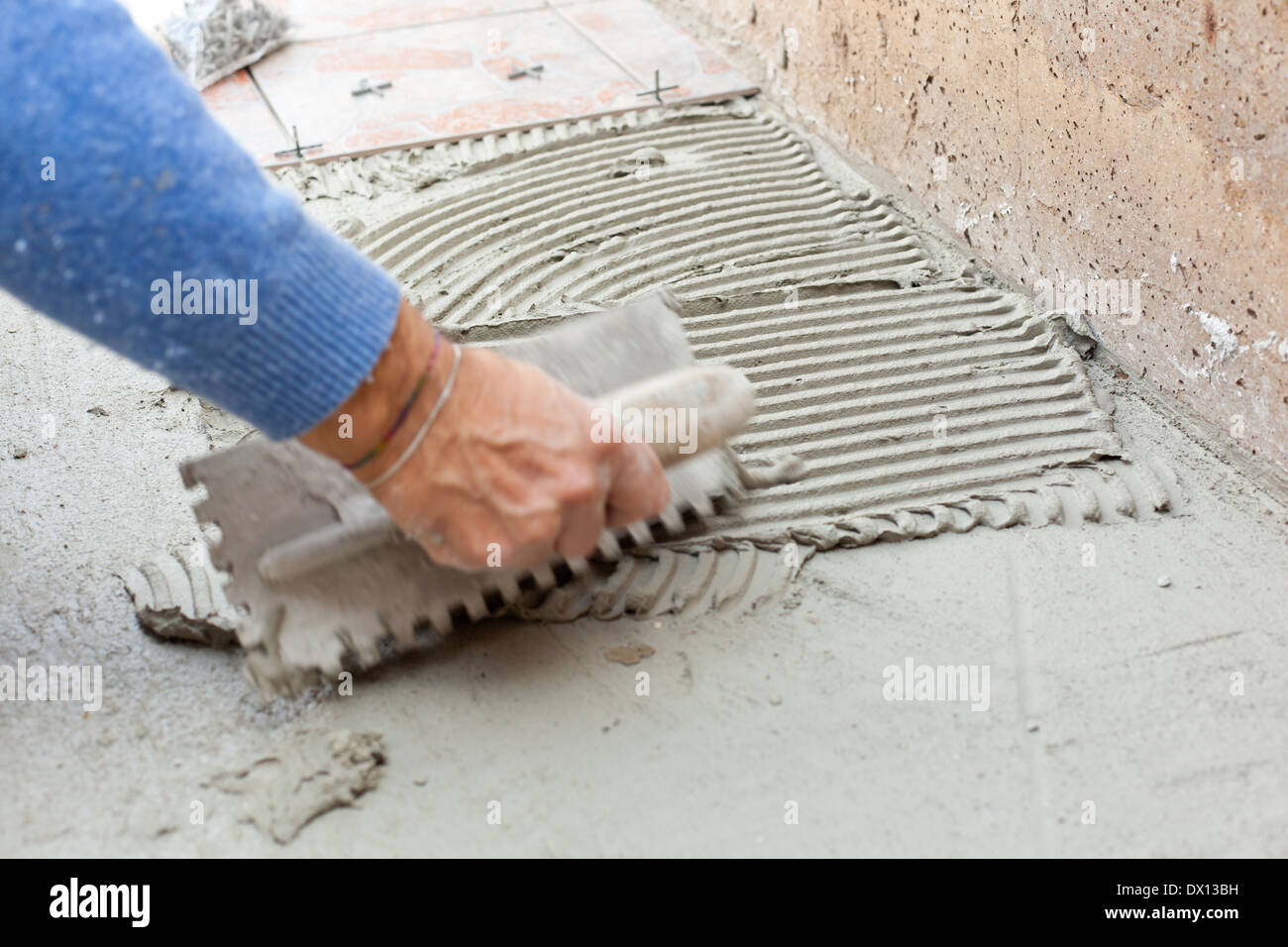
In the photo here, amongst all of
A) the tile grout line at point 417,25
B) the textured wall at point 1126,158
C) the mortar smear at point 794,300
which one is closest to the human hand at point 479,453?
the mortar smear at point 794,300

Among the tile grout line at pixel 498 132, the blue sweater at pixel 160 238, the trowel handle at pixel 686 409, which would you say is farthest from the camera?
the tile grout line at pixel 498 132

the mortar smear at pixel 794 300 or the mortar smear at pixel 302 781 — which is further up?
the mortar smear at pixel 794 300

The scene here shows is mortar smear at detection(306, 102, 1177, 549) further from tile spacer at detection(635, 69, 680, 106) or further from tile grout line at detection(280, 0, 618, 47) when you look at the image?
tile grout line at detection(280, 0, 618, 47)

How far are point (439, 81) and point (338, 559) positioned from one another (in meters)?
2.33

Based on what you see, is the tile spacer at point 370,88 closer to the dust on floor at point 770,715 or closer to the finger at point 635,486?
the dust on floor at point 770,715

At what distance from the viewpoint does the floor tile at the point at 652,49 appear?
3.49 metres

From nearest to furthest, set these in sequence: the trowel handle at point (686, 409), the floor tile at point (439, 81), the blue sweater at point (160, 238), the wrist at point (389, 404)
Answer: the blue sweater at point (160, 238) → the wrist at point (389, 404) → the trowel handle at point (686, 409) → the floor tile at point (439, 81)

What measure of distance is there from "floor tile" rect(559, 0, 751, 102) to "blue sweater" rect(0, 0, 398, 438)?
2241 millimetres

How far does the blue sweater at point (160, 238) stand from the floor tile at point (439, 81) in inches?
77.2

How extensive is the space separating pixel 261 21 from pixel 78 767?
2905mm

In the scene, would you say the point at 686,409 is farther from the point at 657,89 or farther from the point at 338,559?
the point at 657,89

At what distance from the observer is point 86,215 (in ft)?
4.06

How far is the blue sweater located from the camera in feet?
3.99

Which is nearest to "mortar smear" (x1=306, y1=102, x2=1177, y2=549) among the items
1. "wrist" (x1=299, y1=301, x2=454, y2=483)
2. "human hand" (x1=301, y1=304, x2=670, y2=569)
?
"human hand" (x1=301, y1=304, x2=670, y2=569)
